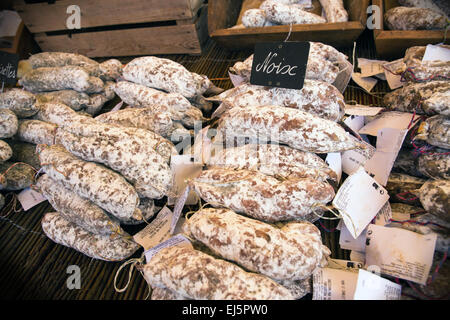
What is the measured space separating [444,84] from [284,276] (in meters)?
1.21

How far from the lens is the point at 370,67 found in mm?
1970

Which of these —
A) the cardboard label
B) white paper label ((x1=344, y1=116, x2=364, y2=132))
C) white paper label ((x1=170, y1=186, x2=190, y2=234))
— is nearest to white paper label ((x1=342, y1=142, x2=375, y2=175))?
white paper label ((x1=344, y1=116, x2=364, y2=132))

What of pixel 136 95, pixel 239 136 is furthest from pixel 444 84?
pixel 136 95

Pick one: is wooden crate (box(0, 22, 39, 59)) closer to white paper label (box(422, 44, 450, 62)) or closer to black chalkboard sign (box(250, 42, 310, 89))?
black chalkboard sign (box(250, 42, 310, 89))

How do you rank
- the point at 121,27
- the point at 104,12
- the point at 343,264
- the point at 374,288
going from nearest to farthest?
the point at 374,288 < the point at 343,264 < the point at 104,12 < the point at 121,27

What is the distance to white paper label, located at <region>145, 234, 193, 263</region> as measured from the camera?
117 centimetres

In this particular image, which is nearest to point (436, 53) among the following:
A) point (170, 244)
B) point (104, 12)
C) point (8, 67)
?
point (170, 244)

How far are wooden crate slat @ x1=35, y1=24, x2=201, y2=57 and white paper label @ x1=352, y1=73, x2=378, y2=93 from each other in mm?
1345

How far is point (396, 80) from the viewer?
69.9 inches

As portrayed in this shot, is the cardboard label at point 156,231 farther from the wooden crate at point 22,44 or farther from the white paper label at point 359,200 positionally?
the wooden crate at point 22,44

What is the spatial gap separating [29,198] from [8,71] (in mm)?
901

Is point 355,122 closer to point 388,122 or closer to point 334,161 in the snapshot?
point 388,122

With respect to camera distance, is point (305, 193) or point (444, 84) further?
point (444, 84)

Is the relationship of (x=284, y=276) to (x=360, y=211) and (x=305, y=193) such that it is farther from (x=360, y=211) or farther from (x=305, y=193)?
(x=360, y=211)
